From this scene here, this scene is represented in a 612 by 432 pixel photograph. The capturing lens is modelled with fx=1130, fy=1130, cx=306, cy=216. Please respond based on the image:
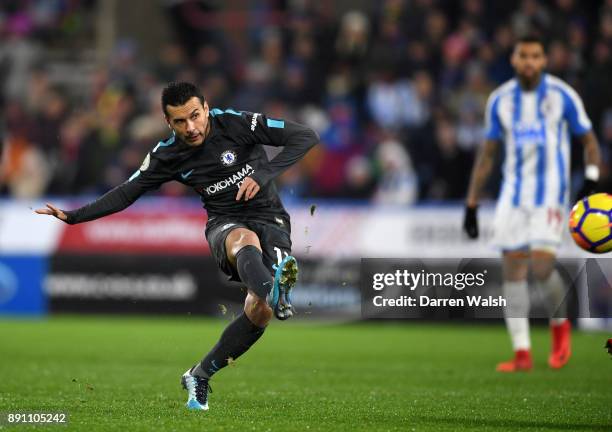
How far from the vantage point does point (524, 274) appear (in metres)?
9.35

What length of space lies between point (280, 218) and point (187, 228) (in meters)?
8.28

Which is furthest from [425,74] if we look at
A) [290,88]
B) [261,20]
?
[261,20]

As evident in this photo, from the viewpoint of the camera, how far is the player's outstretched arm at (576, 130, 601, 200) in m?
8.68

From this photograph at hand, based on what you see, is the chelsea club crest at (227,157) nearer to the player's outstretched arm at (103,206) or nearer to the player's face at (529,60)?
the player's outstretched arm at (103,206)

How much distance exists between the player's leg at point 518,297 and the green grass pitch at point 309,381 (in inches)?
8.3

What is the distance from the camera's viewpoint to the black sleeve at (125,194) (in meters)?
6.59

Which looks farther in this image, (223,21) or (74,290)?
(223,21)

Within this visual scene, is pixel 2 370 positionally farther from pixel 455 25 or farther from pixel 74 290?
pixel 455 25

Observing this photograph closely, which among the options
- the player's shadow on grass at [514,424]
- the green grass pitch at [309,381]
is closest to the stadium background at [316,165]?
the green grass pitch at [309,381]

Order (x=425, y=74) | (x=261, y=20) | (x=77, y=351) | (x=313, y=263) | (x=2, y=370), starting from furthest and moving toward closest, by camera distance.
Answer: (x=261, y=20) < (x=425, y=74) < (x=313, y=263) < (x=77, y=351) < (x=2, y=370)

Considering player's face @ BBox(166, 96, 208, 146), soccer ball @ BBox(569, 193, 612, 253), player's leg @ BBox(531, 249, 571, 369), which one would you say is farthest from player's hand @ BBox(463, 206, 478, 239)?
player's face @ BBox(166, 96, 208, 146)

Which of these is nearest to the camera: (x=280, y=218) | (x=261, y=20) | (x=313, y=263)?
(x=280, y=218)

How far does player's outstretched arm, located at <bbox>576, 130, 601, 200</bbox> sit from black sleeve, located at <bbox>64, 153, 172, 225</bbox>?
11.4 feet

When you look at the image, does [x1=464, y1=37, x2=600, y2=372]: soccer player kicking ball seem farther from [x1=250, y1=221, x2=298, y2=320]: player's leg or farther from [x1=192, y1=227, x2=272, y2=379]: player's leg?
[x1=192, y1=227, x2=272, y2=379]: player's leg
